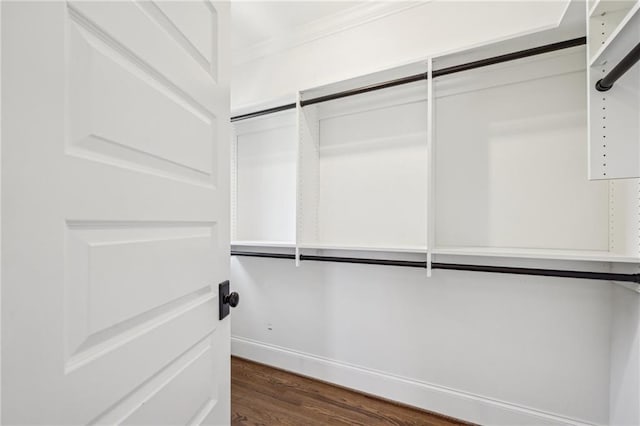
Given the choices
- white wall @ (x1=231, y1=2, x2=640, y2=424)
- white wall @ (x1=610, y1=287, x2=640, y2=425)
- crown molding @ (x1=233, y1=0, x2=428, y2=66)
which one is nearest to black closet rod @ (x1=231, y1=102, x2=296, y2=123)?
white wall @ (x1=231, y1=2, x2=640, y2=424)

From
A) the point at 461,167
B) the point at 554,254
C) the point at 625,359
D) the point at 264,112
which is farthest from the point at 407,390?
the point at 264,112

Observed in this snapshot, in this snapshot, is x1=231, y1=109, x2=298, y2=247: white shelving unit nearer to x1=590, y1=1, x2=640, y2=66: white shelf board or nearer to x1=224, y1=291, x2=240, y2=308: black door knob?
x1=224, y1=291, x2=240, y2=308: black door knob

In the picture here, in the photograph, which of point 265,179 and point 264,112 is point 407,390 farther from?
point 264,112

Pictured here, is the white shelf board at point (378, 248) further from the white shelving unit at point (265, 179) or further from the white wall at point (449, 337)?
the white shelving unit at point (265, 179)

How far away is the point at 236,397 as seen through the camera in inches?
76.8

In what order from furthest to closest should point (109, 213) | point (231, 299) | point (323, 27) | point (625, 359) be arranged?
point (323, 27) → point (625, 359) → point (231, 299) → point (109, 213)

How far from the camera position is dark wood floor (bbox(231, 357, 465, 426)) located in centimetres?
173

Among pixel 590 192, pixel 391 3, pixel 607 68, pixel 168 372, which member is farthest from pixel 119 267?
pixel 391 3

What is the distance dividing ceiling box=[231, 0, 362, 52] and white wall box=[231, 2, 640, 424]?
17 cm

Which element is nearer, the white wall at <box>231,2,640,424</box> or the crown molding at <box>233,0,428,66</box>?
the white wall at <box>231,2,640,424</box>

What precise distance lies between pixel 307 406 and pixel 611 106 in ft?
7.16

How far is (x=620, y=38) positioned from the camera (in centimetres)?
99

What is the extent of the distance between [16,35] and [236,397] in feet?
7.16

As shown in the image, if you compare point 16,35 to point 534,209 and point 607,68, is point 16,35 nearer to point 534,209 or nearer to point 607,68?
point 607,68
